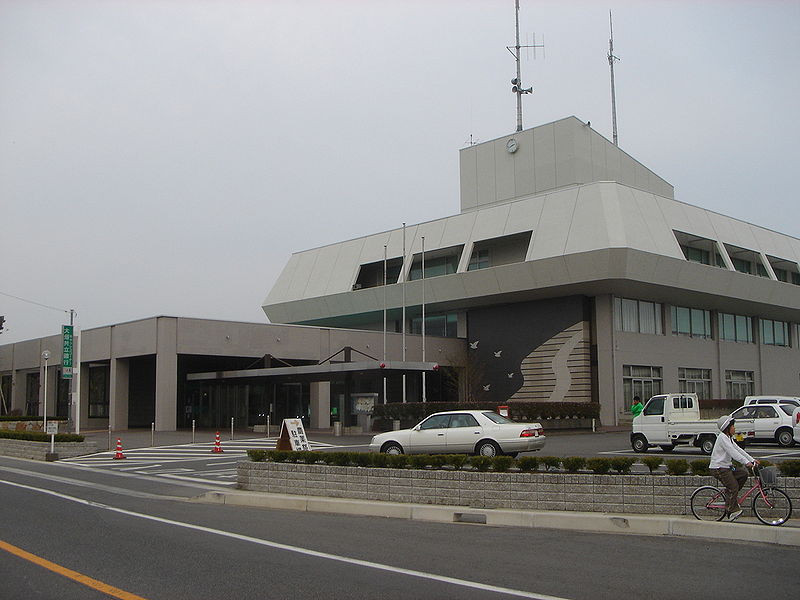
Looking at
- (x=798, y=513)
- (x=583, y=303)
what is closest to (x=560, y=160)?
(x=583, y=303)

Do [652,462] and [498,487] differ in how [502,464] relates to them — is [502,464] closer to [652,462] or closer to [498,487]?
[498,487]

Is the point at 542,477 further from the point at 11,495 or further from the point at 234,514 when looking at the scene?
the point at 11,495

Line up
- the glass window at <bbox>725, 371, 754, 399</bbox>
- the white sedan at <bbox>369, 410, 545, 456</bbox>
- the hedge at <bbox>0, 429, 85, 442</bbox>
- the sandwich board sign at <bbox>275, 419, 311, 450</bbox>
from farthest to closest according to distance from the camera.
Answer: the glass window at <bbox>725, 371, 754, 399</bbox>, the hedge at <bbox>0, 429, 85, 442</bbox>, the white sedan at <bbox>369, 410, 545, 456</bbox>, the sandwich board sign at <bbox>275, 419, 311, 450</bbox>

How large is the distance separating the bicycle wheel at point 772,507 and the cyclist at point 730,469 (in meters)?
0.27

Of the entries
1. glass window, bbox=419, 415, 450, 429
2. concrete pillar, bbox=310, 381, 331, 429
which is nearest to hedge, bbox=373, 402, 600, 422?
concrete pillar, bbox=310, 381, 331, 429

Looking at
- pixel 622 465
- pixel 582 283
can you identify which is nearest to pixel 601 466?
pixel 622 465

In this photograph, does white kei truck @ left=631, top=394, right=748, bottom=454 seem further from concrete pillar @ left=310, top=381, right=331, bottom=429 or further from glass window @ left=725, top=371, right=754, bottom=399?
glass window @ left=725, top=371, right=754, bottom=399

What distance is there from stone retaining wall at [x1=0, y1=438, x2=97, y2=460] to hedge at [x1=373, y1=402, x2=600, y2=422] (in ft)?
45.7

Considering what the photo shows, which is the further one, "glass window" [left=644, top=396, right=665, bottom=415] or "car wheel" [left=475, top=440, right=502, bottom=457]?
"glass window" [left=644, top=396, right=665, bottom=415]

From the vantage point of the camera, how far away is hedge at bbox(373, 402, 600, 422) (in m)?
36.8

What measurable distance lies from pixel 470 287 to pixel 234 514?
3293 cm

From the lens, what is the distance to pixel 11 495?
1684 centimetres

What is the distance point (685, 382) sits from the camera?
4747cm

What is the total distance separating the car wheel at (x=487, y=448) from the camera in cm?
2039
